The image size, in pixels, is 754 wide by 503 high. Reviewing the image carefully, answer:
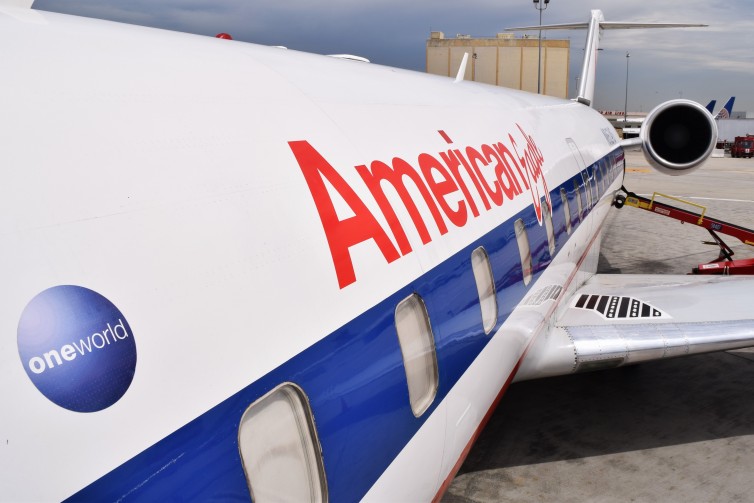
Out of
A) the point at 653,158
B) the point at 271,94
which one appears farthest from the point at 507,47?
the point at 271,94

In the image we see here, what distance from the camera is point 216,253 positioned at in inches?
82.0

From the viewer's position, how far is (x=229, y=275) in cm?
210

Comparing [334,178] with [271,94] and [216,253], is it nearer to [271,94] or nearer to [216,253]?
[271,94]

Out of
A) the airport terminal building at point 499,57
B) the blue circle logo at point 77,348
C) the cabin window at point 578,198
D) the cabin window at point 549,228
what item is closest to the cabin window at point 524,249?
the cabin window at point 549,228

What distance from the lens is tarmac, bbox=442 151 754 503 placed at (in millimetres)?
5691

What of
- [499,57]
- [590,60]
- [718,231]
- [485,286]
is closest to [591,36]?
[590,60]

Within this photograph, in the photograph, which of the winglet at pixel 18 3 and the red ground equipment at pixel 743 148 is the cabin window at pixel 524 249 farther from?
the red ground equipment at pixel 743 148

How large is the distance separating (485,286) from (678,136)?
11075 mm

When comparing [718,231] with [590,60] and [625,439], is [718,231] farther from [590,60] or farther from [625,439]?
[625,439]

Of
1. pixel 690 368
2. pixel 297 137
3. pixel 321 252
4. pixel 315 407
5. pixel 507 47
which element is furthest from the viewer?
pixel 507 47

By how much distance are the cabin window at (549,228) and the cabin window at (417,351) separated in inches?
124

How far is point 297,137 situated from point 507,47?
55.4 meters

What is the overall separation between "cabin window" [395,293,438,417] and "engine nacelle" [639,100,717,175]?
1143cm

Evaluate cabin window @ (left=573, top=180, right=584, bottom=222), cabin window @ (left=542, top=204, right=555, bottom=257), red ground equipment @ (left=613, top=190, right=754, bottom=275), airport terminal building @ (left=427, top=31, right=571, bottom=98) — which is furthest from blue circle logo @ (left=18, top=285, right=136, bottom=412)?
airport terminal building @ (left=427, top=31, right=571, bottom=98)
